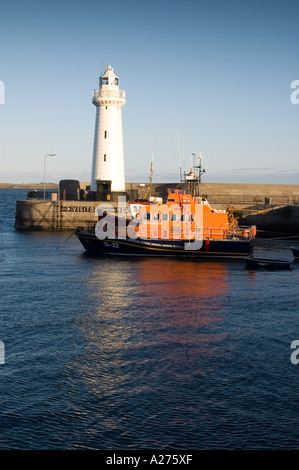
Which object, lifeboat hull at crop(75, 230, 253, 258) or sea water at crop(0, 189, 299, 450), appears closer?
sea water at crop(0, 189, 299, 450)

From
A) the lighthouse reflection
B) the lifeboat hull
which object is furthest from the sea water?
the lifeboat hull

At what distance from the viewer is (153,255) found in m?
34.2

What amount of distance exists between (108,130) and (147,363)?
37.6 meters

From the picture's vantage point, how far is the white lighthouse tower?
49.2 metres

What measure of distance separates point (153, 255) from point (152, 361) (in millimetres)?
19687

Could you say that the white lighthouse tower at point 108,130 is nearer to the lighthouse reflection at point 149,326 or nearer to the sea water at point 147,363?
the lighthouse reflection at point 149,326

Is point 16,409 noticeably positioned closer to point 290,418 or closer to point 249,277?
point 290,418

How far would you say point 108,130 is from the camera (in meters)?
49.2

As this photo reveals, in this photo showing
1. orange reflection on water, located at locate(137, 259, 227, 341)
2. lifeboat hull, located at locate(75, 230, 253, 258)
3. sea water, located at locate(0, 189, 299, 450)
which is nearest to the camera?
sea water, located at locate(0, 189, 299, 450)

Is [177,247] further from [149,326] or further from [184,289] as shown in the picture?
[149,326]

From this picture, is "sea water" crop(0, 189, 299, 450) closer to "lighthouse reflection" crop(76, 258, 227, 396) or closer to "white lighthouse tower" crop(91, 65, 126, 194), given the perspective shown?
"lighthouse reflection" crop(76, 258, 227, 396)

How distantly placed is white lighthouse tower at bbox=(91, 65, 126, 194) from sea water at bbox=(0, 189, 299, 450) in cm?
2475
